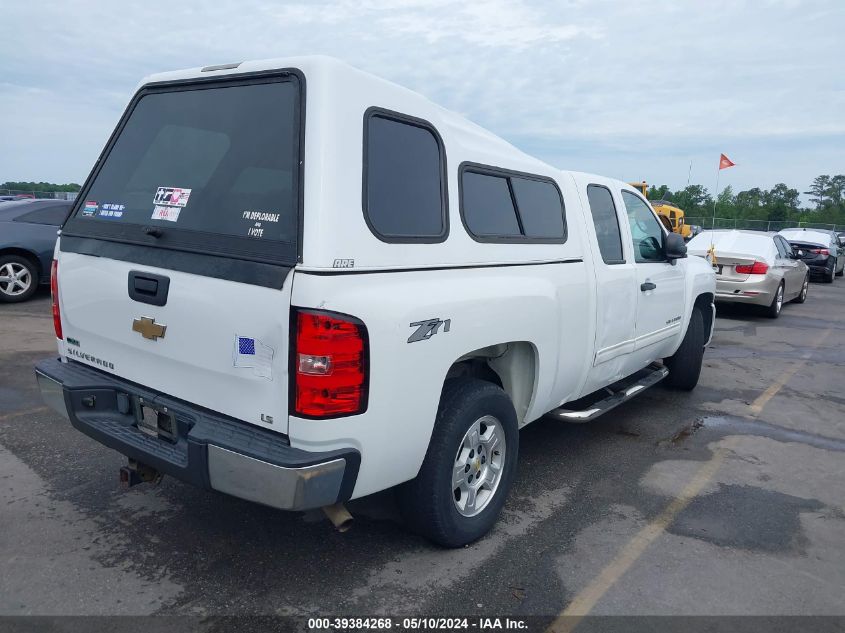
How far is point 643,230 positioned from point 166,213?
3664mm

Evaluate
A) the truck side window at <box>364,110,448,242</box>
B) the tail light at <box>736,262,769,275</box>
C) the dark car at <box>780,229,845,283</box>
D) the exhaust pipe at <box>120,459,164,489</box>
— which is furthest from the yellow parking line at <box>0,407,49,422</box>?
the dark car at <box>780,229,845,283</box>

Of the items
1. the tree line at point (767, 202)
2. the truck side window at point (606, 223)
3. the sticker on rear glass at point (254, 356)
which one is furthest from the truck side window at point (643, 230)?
the tree line at point (767, 202)

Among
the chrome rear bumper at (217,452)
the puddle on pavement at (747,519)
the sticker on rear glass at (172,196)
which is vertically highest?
the sticker on rear glass at (172,196)

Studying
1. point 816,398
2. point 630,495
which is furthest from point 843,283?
point 630,495

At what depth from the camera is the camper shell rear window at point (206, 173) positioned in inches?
105

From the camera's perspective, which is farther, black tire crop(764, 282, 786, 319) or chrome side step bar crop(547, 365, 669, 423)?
black tire crop(764, 282, 786, 319)

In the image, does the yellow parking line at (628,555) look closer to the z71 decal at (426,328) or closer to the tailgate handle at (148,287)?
the z71 decal at (426,328)

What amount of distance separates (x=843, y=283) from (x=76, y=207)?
22.0 metres

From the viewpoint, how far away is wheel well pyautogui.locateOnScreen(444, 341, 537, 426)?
12.0ft

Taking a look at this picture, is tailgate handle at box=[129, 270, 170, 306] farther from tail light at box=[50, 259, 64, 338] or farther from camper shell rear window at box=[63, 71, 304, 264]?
tail light at box=[50, 259, 64, 338]

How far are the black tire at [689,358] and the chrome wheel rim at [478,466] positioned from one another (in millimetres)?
3425

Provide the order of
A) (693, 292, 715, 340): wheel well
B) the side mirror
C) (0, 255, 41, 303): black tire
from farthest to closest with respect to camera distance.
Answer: (0, 255, 41, 303): black tire → (693, 292, 715, 340): wheel well → the side mirror

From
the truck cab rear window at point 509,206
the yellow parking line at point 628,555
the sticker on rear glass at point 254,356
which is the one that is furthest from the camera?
the truck cab rear window at point 509,206

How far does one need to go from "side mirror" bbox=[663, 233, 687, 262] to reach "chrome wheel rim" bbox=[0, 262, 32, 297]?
29.0 feet
